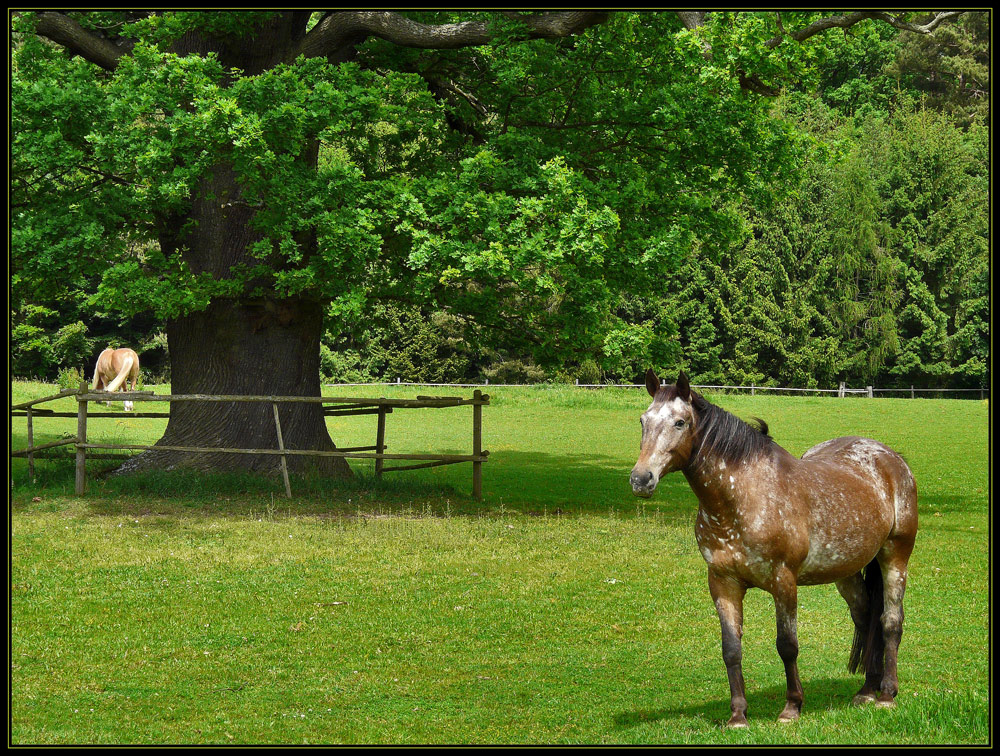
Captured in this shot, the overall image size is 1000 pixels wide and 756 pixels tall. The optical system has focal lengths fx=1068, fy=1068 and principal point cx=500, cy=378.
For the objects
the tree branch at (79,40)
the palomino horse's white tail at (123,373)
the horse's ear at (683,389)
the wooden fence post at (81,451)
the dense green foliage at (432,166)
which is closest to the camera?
the horse's ear at (683,389)

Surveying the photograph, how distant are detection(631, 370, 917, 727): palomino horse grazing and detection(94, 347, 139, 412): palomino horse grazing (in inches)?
1297

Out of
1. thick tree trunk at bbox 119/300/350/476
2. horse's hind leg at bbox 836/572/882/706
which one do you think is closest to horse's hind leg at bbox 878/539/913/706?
horse's hind leg at bbox 836/572/882/706

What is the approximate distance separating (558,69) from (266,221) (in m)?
6.00

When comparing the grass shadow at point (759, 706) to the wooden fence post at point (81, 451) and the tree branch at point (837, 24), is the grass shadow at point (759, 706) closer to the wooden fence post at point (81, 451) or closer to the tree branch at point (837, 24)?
the wooden fence post at point (81, 451)

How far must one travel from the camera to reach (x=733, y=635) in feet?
23.2

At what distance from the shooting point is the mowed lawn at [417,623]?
7.76m

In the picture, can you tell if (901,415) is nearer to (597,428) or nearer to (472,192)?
(597,428)

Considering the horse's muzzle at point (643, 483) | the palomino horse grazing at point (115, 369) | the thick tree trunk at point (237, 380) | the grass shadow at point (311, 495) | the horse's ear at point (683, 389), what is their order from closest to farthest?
1. the horse's muzzle at point (643, 483)
2. the horse's ear at point (683, 389)
3. the grass shadow at point (311, 495)
4. the thick tree trunk at point (237, 380)
5. the palomino horse grazing at point (115, 369)

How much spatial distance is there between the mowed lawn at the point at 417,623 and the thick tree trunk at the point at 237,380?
93cm

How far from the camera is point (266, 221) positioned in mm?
17641

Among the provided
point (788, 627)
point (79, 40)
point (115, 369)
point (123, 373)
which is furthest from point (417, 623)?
point (115, 369)

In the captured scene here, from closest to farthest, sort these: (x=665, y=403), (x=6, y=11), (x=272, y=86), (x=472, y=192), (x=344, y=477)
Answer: (x=665, y=403) → (x=6, y=11) → (x=272, y=86) → (x=472, y=192) → (x=344, y=477)

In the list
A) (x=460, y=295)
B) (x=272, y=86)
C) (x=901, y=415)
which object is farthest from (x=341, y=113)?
(x=901, y=415)

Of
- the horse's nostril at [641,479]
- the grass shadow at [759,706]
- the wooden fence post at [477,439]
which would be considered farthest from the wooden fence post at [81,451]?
the horse's nostril at [641,479]
